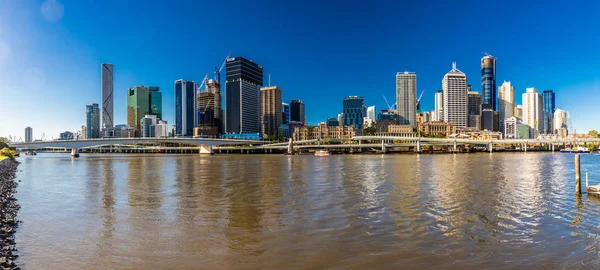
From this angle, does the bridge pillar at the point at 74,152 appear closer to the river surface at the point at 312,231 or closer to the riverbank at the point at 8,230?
the riverbank at the point at 8,230

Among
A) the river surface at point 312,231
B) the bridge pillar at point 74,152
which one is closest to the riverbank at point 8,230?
the river surface at point 312,231

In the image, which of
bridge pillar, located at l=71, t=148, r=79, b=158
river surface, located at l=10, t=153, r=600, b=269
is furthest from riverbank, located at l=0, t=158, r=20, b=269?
bridge pillar, located at l=71, t=148, r=79, b=158

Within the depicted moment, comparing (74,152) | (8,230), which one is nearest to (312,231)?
(8,230)

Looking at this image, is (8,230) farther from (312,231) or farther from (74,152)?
(74,152)

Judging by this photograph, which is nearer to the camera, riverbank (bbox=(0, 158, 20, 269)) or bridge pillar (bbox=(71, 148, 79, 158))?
riverbank (bbox=(0, 158, 20, 269))

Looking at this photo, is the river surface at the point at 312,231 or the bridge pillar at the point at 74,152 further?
the bridge pillar at the point at 74,152

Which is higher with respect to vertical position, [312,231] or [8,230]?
[8,230]

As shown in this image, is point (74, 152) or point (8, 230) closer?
point (8, 230)

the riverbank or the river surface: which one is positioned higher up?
the riverbank

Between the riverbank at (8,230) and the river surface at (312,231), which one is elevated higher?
the riverbank at (8,230)

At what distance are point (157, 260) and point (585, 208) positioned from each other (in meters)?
28.4

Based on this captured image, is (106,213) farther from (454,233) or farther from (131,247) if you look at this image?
(454,233)

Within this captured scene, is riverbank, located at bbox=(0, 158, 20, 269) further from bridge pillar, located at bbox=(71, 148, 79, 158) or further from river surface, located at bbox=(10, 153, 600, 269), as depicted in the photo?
bridge pillar, located at bbox=(71, 148, 79, 158)

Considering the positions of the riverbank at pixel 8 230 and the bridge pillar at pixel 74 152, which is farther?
the bridge pillar at pixel 74 152
